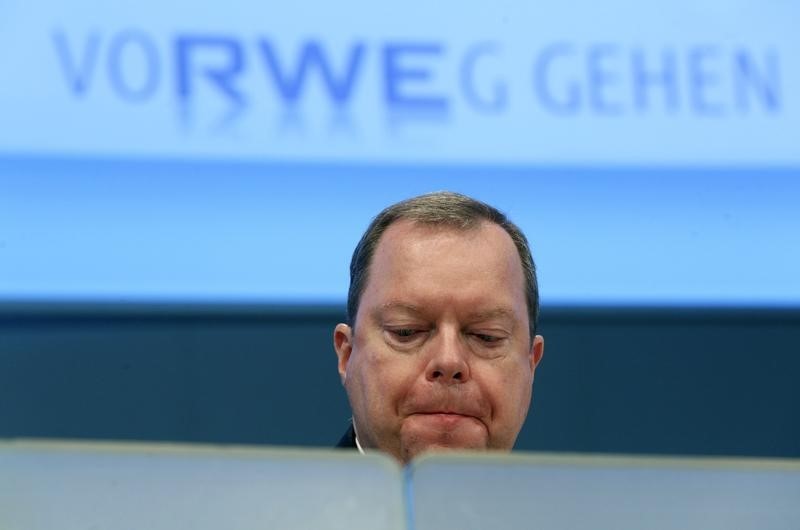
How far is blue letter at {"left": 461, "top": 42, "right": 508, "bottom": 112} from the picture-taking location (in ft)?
7.86

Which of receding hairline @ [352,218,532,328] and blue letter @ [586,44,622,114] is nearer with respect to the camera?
receding hairline @ [352,218,532,328]

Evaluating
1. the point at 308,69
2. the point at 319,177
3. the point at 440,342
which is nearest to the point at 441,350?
the point at 440,342

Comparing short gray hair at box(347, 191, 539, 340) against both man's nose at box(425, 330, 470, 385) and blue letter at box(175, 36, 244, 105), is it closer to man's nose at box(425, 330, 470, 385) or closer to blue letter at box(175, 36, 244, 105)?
man's nose at box(425, 330, 470, 385)

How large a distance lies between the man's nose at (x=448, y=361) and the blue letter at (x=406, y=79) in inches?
39.5

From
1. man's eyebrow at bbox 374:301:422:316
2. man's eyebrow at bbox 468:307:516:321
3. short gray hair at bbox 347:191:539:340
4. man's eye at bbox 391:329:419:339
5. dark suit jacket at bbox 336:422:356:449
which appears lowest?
dark suit jacket at bbox 336:422:356:449

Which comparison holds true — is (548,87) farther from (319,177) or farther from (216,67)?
(216,67)

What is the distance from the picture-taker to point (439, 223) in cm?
157

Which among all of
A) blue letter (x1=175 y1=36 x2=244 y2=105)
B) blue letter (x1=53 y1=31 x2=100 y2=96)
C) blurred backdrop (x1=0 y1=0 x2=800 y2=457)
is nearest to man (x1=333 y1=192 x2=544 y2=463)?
blurred backdrop (x1=0 y1=0 x2=800 y2=457)

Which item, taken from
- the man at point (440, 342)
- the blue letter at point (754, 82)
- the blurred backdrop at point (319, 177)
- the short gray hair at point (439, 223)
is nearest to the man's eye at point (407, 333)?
the man at point (440, 342)

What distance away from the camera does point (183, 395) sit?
2492 mm

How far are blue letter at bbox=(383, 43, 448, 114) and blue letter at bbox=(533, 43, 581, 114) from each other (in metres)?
0.19

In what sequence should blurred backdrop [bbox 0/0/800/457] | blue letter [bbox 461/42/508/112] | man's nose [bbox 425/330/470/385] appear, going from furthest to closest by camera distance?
blue letter [bbox 461/42/508/112]
blurred backdrop [bbox 0/0/800/457]
man's nose [bbox 425/330/470/385]

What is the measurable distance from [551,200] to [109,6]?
901mm

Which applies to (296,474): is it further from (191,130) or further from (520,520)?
(191,130)
